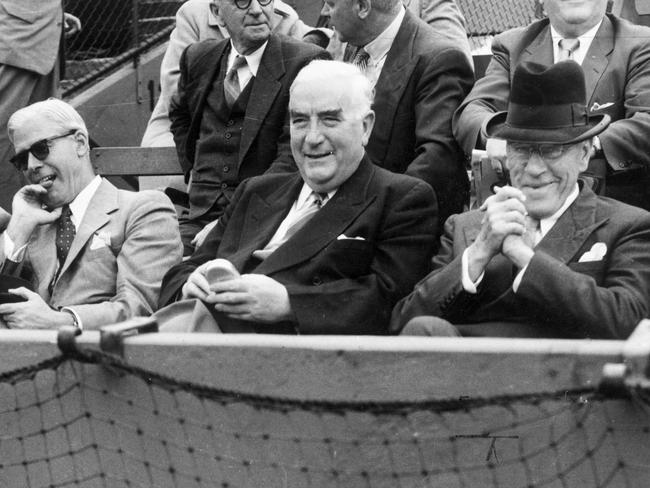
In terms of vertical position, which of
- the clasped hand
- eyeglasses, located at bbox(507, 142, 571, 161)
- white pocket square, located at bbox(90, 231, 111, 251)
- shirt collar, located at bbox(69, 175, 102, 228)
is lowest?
white pocket square, located at bbox(90, 231, 111, 251)

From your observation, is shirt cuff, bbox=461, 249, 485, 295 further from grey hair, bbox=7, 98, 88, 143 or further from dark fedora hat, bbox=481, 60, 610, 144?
grey hair, bbox=7, 98, 88, 143

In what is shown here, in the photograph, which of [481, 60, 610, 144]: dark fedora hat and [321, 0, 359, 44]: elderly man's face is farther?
[321, 0, 359, 44]: elderly man's face

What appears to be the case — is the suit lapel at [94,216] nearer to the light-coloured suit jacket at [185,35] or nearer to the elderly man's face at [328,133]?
the elderly man's face at [328,133]

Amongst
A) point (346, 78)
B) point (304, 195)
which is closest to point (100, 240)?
point (304, 195)

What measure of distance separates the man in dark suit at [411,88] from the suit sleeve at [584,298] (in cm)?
129

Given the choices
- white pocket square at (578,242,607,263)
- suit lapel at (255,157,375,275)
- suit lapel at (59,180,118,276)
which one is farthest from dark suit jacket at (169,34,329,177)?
white pocket square at (578,242,607,263)

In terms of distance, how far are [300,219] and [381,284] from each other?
18.7 inches

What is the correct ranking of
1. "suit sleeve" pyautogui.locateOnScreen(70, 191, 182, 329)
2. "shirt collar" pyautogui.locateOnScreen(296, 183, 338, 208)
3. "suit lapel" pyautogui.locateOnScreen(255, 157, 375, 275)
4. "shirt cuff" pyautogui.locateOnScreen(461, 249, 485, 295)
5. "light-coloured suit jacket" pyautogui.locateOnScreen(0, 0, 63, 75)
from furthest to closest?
"light-coloured suit jacket" pyautogui.locateOnScreen(0, 0, 63, 75) < "suit sleeve" pyautogui.locateOnScreen(70, 191, 182, 329) < "shirt collar" pyautogui.locateOnScreen(296, 183, 338, 208) < "suit lapel" pyautogui.locateOnScreen(255, 157, 375, 275) < "shirt cuff" pyautogui.locateOnScreen(461, 249, 485, 295)

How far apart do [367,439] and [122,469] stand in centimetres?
73

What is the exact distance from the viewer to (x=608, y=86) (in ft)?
18.5

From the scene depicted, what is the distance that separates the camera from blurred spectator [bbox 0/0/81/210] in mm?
8094

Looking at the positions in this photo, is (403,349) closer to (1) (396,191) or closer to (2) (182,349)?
Answer: (2) (182,349)

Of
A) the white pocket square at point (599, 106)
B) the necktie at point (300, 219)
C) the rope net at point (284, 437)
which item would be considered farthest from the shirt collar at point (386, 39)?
the rope net at point (284, 437)

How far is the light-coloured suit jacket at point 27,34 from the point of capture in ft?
26.6
